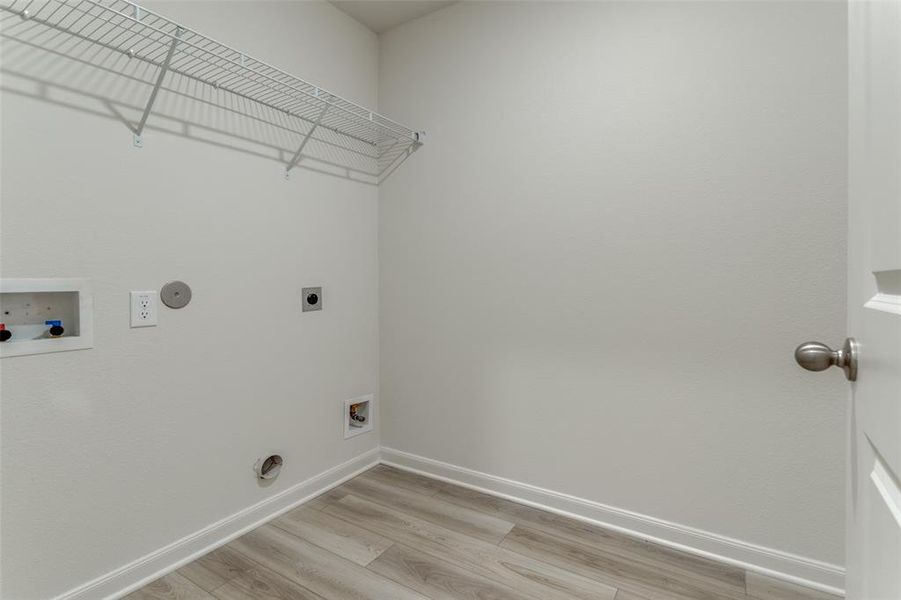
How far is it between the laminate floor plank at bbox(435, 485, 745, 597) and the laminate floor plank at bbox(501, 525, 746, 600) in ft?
0.10

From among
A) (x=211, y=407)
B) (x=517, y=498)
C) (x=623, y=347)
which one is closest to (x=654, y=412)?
(x=623, y=347)

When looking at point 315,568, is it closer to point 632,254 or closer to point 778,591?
point 778,591

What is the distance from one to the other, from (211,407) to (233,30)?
5.02 ft

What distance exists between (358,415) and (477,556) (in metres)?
1.03

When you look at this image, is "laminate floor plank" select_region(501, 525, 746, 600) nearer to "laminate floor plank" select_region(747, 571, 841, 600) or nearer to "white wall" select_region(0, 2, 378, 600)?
"laminate floor plank" select_region(747, 571, 841, 600)

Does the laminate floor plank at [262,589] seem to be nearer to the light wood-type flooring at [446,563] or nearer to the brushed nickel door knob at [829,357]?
the light wood-type flooring at [446,563]

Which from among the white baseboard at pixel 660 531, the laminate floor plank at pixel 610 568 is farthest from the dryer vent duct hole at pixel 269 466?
the laminate floor plank at pixel 610 568

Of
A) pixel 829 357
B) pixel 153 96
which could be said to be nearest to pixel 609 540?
pixel 829 357

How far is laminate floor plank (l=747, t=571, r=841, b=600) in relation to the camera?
4.70 feet

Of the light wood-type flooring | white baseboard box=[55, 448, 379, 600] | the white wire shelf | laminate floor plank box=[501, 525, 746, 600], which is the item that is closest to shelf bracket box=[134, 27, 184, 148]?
the white wire shelf

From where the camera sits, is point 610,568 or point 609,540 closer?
point 610,568

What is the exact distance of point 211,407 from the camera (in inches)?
66.9

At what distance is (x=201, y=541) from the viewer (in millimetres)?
1660

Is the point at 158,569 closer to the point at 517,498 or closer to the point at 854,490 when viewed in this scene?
the point at 517,498
